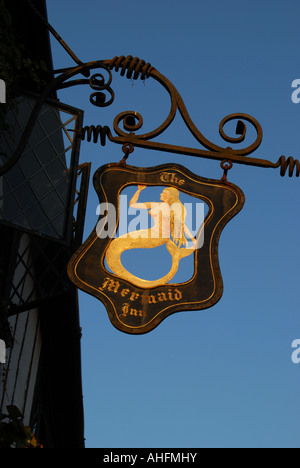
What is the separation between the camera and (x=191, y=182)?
634 cm

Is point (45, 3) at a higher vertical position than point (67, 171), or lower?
higher

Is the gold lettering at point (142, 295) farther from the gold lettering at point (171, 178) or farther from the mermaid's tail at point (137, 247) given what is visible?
the gold lettering at point (171, 178)

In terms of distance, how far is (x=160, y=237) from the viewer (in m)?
6.01

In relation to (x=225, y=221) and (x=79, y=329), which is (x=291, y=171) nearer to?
(x=225, y=221)

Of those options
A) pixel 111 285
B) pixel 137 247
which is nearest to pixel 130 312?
pixel 111 285

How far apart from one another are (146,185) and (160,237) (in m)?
0.47

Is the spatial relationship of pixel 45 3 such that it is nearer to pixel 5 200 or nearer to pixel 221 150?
pixel 5 200

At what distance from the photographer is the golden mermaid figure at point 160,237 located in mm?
5684

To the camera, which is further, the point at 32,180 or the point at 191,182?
the point at 32,180

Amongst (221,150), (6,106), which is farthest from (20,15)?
(221,150)
